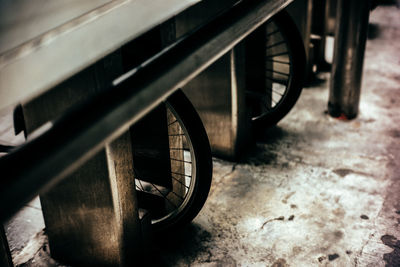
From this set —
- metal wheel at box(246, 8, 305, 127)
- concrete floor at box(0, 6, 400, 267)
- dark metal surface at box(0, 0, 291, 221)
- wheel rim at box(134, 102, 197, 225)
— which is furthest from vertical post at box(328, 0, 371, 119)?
dark metal surface at box(0, 0, 291, 221)

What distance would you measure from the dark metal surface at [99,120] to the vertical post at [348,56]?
2710mm

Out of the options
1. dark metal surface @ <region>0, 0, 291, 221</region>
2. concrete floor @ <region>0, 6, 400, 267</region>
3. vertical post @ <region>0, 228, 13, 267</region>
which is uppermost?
dark metal surface @ <region>0, 0, 291, 221</region>

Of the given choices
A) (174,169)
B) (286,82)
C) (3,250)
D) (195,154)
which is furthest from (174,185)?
(286,82)

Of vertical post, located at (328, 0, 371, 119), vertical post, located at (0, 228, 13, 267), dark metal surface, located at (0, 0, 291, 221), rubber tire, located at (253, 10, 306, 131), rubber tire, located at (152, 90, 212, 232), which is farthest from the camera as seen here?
vertical post, located at (328, 0, 371, 119)

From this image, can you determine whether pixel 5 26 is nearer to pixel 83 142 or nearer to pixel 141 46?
pixel 83 142

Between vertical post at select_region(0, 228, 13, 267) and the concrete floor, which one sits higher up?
vertical post at select_region(0, 228, 13, 267)

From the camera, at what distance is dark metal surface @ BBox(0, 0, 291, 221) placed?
1.90 ft

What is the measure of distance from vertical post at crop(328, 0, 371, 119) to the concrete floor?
0.15m

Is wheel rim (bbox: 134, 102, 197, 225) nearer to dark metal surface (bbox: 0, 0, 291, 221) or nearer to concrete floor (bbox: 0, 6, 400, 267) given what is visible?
concrete floor (bbox: 0, 6, 400, 267)

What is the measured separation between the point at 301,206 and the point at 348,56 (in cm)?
146

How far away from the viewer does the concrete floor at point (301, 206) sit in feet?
7.46

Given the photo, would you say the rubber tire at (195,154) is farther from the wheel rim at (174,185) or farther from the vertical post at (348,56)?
the vertical post at (348,56)

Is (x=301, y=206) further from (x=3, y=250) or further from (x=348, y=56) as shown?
(x=3, y=250)

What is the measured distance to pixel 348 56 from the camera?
3412 mm
